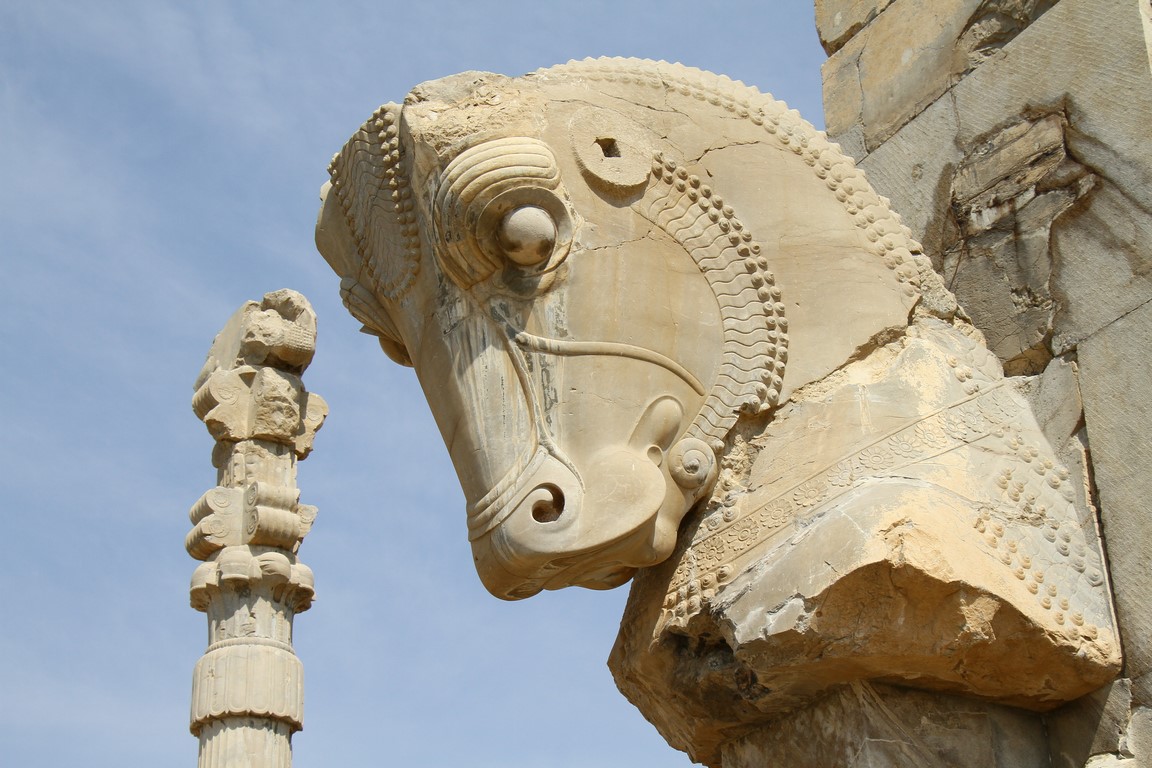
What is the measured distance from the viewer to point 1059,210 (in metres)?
3.96

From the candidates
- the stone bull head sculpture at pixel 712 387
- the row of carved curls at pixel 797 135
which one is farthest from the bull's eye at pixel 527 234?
the row of carved curls at pixel 797 135

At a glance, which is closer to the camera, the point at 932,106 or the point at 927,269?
the point at 927,269

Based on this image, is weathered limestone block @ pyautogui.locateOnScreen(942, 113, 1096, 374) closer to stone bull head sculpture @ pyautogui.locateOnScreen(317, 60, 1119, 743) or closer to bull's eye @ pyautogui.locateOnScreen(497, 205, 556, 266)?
stone bull head sculpture @ pyautogui.locateOnScreen(317, 60, 1119, 743)

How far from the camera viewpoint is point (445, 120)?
3662mm

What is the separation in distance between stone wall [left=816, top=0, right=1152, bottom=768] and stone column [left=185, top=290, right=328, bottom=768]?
489cm

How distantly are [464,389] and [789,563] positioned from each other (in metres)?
0.88

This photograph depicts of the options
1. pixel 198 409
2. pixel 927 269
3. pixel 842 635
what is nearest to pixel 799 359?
pixel 927 269

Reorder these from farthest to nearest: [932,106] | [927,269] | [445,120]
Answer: [932,106] → [927,269] → [445,120]

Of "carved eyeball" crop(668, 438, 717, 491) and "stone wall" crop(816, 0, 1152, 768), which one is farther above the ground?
"stone wall" crop(816, 0, 1152, 768)

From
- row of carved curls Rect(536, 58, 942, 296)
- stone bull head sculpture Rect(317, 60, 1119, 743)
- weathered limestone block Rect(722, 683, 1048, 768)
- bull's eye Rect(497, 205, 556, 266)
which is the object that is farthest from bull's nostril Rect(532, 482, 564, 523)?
row of carved curls Rect(536, 58, 942, 296)

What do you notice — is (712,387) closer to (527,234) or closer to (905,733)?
(527,234)

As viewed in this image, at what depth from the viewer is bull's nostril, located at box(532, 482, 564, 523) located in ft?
11.4

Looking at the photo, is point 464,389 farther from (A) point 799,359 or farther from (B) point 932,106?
(B) point 932,106

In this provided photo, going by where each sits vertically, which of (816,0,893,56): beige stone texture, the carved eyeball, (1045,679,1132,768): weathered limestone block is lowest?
(1045,679,1132,768): weathered limestone block
